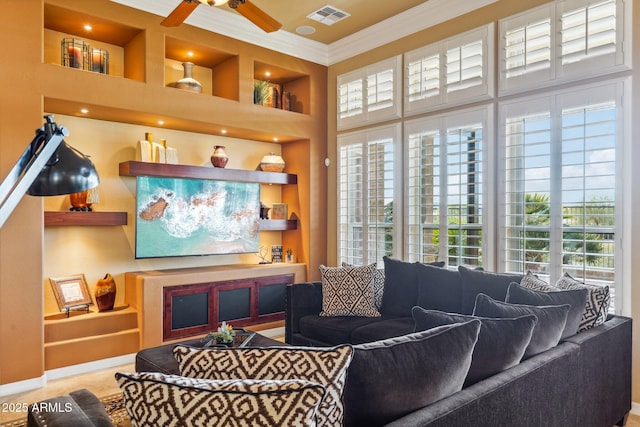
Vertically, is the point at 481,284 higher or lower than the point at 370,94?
lower

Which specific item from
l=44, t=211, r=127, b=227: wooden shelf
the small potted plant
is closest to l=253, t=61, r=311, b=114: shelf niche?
l=44, t=211, r=127, b=227: wooden shelf

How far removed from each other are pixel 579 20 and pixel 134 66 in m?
3.89

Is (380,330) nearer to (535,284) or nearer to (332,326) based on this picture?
(332,326)

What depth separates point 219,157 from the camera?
4812mm

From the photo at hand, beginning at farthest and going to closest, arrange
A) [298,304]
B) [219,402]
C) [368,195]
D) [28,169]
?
[368,195] < [298,304] < [28,169] < [219,402]

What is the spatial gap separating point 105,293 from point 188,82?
2.25 m

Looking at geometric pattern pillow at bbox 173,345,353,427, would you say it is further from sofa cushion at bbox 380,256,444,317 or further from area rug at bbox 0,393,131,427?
sofa cushion at bbox 380,256,444,317

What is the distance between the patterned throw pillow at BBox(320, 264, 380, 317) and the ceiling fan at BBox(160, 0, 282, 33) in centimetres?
211

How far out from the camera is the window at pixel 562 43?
307 centimetres

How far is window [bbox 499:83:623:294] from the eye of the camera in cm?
311

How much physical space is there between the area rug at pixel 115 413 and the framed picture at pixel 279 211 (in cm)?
273

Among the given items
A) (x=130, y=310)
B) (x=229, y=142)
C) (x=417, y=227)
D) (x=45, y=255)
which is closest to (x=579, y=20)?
(x=417, y=227)

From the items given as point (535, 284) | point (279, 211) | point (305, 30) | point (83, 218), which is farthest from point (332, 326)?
point (305, 30)

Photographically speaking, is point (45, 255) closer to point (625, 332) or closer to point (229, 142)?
point (229, 142)
